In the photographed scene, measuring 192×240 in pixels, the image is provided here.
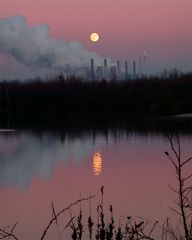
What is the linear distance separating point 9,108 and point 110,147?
25955mm

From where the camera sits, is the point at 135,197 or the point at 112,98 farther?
the point at 112,98

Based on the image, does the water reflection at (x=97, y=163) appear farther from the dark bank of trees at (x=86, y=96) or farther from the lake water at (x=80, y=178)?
the dark bank of trees at (x=86, y=96)

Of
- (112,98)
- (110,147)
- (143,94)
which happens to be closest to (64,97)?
(112,98)

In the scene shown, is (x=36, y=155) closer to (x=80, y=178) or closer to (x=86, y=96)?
(x=80, y=178)

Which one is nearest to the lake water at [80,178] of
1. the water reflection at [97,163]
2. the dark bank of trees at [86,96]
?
the water reflection at [97,163]

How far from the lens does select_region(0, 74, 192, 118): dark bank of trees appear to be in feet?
121

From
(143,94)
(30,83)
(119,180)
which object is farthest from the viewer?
(30,83)

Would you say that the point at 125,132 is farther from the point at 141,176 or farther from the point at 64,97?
the point at 64,97

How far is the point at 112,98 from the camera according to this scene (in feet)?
129

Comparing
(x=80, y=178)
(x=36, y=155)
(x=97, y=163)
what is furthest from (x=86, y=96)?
(x=80, y=178)

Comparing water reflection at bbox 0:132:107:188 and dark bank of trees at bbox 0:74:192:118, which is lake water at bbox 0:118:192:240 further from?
dark bank of trees at bbox 0:74:192:118

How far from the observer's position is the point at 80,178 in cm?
936

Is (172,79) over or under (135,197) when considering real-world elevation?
over

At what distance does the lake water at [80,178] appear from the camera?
20.2 feet
